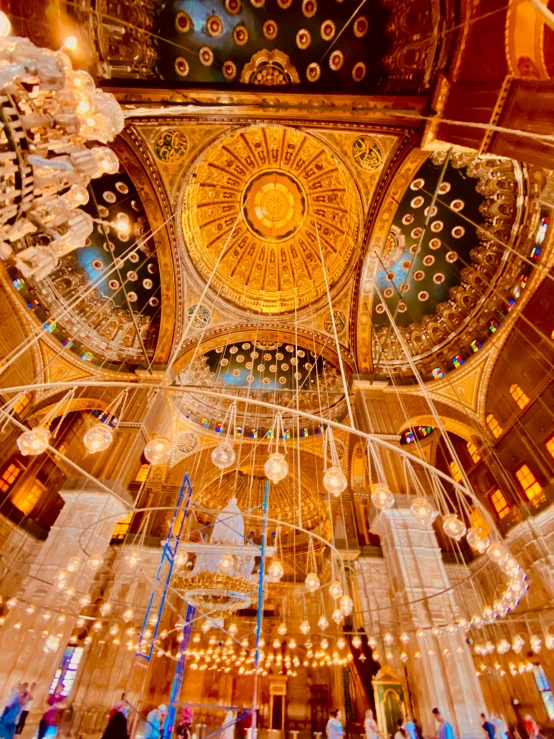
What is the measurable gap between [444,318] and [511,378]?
2.92 metres

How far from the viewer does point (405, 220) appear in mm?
11164

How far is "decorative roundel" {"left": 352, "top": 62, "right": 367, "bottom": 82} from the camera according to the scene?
8.71m

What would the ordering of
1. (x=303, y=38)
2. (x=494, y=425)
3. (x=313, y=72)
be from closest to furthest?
1. (x=303, y=38)
2. (x=313, y=72)
3. (x=494, y=425)

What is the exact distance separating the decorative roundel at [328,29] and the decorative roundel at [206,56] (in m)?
2.98

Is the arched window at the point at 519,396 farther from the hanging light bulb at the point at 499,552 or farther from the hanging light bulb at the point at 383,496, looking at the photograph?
the hanging light bulb at the point at 383,496

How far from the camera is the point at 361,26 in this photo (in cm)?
859

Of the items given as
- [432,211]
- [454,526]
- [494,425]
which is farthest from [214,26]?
[494,425]

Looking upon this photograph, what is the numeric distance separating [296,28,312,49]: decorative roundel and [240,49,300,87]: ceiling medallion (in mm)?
444

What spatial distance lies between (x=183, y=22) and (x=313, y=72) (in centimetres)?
348

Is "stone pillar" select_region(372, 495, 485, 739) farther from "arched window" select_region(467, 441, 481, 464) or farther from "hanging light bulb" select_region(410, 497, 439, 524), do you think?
"arched window" select_region(467, 441, 481, 464)

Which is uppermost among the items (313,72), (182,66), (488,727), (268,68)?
(268,68)

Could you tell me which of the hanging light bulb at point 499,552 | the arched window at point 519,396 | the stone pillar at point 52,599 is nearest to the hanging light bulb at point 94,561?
the stone pillar at point 52,599

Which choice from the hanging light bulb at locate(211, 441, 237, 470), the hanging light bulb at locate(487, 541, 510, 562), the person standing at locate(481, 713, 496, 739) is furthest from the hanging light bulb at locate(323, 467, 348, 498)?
the person standing at locate(481, 713, 496, 739)

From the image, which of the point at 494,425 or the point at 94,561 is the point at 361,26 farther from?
the point at 94,561
